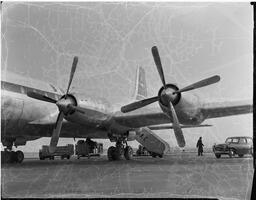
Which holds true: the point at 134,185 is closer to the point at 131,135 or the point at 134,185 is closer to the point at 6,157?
the point at 6,157

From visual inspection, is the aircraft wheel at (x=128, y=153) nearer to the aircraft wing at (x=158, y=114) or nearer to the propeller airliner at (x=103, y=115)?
the propeller airliner at (x=103, y=115)

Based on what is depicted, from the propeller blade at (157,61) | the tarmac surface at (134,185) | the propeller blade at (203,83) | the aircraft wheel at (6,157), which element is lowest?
the tarmac surface at (134,185)

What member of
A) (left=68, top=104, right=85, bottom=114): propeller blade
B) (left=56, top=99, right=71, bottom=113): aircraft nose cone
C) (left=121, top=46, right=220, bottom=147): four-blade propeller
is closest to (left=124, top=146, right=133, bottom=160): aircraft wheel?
(left=68, top=104, right=85, bottom=114): propeller blade

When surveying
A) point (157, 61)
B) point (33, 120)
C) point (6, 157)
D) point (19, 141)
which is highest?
point (157, 61)

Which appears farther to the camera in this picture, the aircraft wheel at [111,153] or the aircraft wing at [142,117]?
the aircraft wheel at [111,153]

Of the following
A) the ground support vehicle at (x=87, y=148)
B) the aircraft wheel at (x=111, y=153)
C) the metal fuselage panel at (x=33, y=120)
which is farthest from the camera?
the aircraft wheel at (x=111, y=153)

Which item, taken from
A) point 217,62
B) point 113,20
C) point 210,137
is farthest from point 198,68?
point 113,20

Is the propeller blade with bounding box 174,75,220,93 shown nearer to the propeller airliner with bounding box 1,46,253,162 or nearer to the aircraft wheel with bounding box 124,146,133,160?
the propeller airliner with bounding box 1,46,253,162

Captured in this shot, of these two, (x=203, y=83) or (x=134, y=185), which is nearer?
(x=134, y=185)

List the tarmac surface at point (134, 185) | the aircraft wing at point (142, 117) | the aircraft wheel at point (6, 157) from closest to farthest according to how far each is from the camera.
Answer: the tarmac surface at point (134, 185), the aircraft wheel at point (6, 157), the aircraft wing at point (142, 117)

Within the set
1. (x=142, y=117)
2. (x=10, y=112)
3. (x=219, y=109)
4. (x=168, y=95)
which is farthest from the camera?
(x=142, y=117)

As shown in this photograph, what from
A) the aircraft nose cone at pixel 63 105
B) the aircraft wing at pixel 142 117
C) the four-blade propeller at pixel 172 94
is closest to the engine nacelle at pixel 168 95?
the four-blade propeller at pixel 172 94

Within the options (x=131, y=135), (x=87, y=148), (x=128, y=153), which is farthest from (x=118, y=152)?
(x=87, y=148)

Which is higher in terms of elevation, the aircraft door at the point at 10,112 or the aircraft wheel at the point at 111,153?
the aircraft door at the point at 10,112
